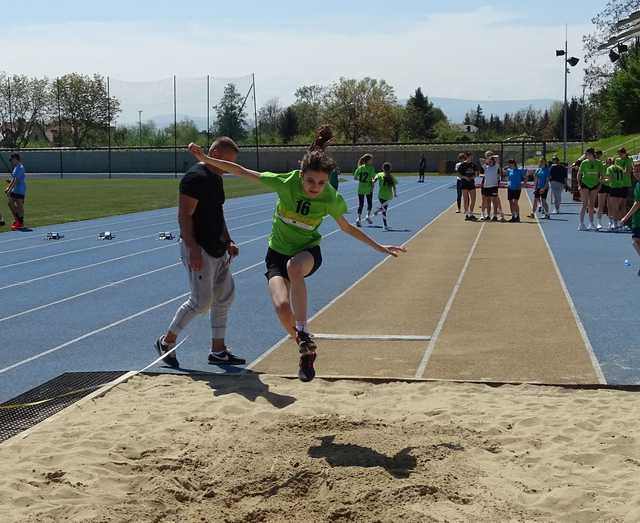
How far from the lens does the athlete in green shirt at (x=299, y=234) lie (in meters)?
6.17

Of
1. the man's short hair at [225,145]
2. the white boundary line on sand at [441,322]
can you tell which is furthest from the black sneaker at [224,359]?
the man's short hair at [225,145]

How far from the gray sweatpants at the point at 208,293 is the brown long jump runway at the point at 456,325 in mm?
571

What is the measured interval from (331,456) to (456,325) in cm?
443

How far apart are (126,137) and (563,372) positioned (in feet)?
283

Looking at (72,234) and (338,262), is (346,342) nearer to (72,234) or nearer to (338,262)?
(338,262)

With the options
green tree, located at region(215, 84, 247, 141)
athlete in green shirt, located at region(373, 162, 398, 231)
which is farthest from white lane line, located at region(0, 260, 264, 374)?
green tree, located at region(215, 84, 247, 141)

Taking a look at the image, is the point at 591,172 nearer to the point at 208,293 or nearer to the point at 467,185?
the point at 467,185

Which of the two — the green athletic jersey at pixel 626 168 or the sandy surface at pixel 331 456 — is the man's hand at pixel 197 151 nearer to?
the sandy surface at pixel 331 456

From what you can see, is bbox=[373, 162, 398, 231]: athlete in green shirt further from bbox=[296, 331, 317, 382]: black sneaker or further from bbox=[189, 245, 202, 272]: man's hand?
bbox=[296, 331, 317, 382]: black sneaker

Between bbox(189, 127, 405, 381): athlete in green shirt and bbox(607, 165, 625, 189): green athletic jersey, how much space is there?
1514 cm

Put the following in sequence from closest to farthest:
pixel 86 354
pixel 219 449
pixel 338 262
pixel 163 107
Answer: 1. pixel 219 449
2. pixel 86 354
3. pixel 338 262
4. pixel 163 107

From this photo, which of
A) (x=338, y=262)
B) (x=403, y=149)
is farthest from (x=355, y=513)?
(x=403, y=149)

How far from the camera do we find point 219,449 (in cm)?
548

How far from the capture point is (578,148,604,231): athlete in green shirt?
21.4 meters
